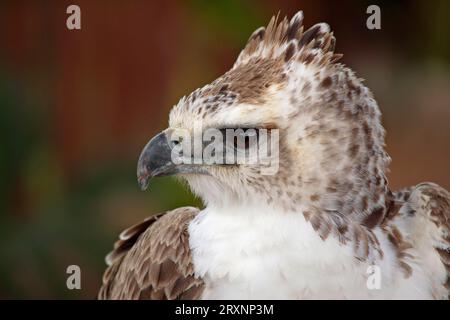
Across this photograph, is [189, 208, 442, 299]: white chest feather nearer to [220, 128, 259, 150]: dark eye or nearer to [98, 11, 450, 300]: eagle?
[98, 11, 450, 300]: eagle

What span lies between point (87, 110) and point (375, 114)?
2.67m

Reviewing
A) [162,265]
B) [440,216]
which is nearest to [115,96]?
[162,265]

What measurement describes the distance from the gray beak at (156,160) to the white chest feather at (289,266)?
241 millimetres

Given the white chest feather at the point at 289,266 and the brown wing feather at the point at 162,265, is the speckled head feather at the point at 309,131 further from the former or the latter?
the brown wing feather at the point at 162,265

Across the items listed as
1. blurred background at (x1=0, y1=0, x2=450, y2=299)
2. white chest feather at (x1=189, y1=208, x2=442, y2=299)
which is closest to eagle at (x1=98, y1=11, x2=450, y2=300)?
white chest feather at (x1=189, y1=208, x2=442, y2=299)

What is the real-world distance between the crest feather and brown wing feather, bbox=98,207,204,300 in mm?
555

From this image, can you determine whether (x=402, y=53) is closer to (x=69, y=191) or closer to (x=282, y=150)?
(x=69, y=191)

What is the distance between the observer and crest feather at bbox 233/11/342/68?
2020 mm

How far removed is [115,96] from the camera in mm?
4395

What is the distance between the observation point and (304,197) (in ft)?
6.24

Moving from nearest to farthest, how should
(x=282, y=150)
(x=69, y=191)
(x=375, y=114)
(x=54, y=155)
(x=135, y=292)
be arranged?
(x=282, y=150) < (x=375, y=114) < (x=135, y=292) < (x=69, y=191) < (x=54, y=155)

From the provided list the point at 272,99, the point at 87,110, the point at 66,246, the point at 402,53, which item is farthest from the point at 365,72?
the point at 272,99

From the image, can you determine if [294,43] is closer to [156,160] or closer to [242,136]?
[242,136]

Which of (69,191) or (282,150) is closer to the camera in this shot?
(282,150)
